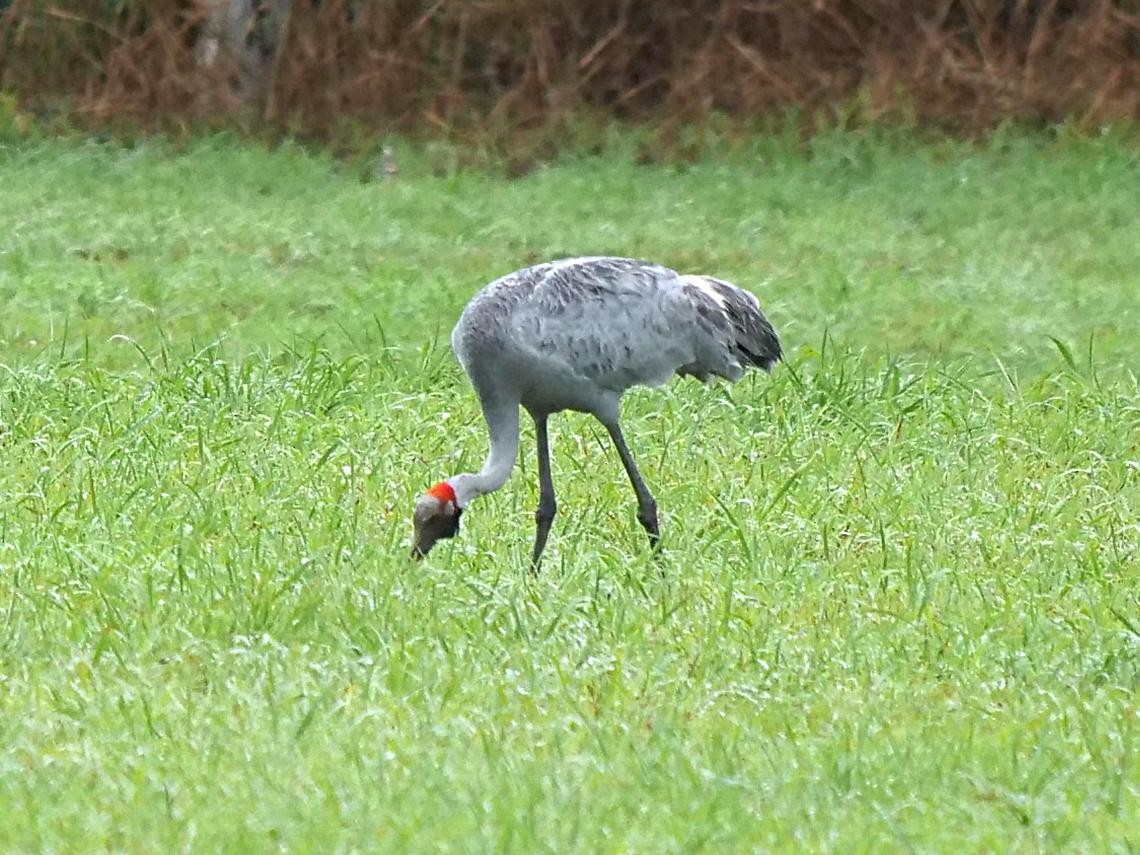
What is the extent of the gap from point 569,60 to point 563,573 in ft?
33.5

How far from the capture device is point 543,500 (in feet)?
21.2

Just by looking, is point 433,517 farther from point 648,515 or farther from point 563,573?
point 648,515

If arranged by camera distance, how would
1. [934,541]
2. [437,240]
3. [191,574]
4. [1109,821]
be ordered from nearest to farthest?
[1109,821], [191,574], [934,541], [437,240]

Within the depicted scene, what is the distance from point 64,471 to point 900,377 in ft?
10.2

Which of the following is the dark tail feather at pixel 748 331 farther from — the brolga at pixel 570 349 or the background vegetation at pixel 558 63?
the background vegetation at pixel 558 63

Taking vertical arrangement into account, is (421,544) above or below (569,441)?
above

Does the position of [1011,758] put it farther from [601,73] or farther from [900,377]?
[601,73]

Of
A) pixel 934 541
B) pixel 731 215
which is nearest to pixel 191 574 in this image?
pixel 934 541

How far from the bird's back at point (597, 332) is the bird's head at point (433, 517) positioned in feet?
1.54

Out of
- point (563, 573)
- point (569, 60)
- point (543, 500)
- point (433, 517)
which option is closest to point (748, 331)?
point (543, 500)

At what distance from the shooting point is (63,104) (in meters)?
15.8

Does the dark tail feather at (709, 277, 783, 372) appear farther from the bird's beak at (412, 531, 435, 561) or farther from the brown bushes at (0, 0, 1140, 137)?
the brown bushes at (0, 0, 1140, 137)

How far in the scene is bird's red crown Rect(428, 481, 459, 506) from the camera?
6.02 metres

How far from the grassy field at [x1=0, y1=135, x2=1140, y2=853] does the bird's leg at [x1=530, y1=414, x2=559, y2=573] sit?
76 mm
